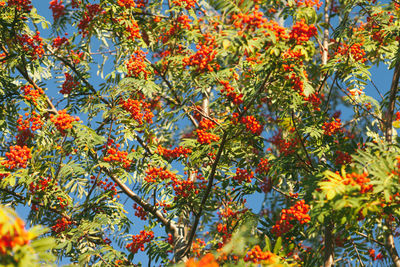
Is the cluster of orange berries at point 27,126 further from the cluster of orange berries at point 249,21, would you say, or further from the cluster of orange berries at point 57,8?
the cluster of orange berries at point 249,21

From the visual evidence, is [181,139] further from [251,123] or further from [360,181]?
[360,181]

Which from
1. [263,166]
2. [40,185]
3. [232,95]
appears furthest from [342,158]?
[40,185]

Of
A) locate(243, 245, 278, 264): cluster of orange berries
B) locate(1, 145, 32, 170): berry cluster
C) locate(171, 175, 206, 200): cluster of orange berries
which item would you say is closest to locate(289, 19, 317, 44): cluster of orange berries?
locate(243, 245, 278, 264): cluster of orange berries

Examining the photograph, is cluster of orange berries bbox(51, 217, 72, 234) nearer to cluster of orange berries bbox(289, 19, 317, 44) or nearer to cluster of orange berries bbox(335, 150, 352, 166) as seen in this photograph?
cluster of orange berries bbox(335, 150, 352, 166)

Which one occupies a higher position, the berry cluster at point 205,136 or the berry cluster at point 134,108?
the berry cluster at point 134,108

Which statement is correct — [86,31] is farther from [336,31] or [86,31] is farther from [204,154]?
[336,31]

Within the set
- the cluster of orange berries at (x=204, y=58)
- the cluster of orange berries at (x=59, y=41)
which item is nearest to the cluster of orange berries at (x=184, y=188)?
the cluster of orange berries at (x=204, y=58)

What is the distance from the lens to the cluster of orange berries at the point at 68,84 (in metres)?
7.03

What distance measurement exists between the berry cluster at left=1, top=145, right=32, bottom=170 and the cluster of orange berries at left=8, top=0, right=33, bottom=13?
2.08 metres

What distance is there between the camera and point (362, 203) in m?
3.46

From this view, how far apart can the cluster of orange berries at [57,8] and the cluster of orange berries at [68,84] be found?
3.16 ft

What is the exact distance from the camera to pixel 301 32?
3.95 m

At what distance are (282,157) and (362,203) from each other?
2.05 metres

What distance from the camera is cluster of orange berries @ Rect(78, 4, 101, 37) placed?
21.5 feet
